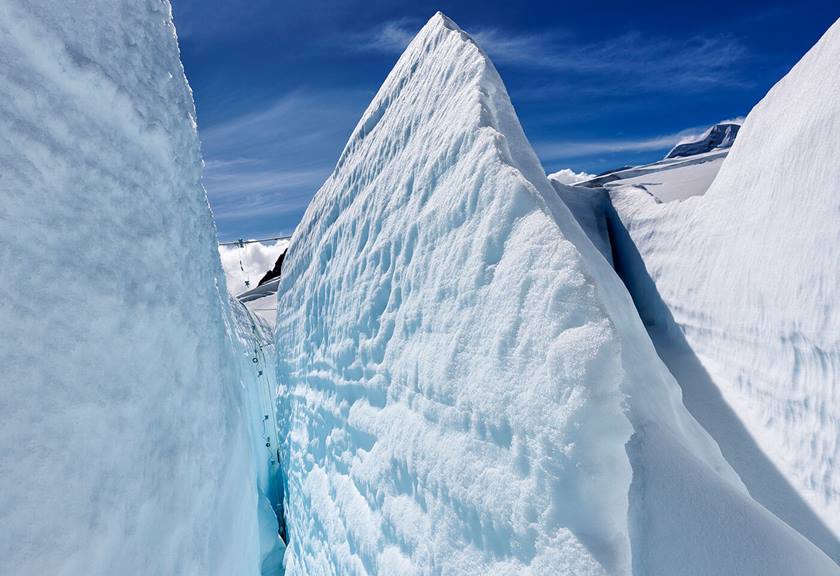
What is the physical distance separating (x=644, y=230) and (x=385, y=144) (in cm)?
340

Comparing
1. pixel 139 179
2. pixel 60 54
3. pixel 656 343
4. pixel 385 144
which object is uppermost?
pixel 385 144

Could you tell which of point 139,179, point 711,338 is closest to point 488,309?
point 139,179

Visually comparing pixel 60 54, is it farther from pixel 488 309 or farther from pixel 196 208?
pixel 488 309

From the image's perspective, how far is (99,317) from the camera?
126cm

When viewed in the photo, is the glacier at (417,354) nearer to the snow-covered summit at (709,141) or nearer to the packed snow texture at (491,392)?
the packed snow texture at (491,392)

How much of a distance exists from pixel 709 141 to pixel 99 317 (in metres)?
23.9

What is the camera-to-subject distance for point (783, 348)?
2850 millimetres

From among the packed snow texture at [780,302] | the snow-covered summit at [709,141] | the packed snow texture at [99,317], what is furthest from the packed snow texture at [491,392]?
the snow-covered summit at [709,141]

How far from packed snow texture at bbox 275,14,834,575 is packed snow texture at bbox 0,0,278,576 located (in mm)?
795

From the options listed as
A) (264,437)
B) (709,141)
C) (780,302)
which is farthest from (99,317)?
(709,141)

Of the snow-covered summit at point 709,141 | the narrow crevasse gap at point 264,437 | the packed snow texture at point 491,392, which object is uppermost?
the snow-covered summit at point 709,141

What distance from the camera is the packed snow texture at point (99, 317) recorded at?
1.02 metres

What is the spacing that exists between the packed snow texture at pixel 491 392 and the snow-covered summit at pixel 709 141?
20.0 meters

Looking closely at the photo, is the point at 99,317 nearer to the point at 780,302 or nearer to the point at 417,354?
the point at 417,354
